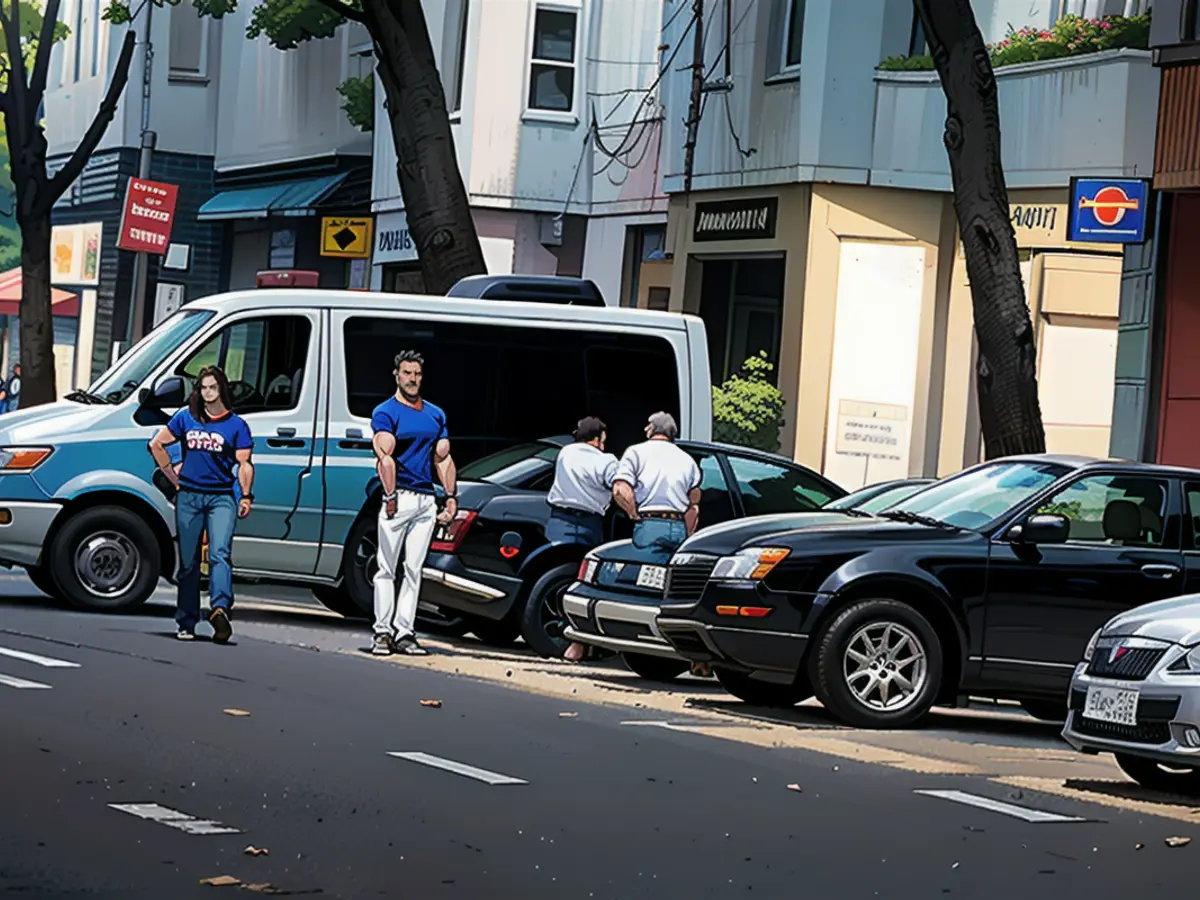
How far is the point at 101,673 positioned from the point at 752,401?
54.5 feet

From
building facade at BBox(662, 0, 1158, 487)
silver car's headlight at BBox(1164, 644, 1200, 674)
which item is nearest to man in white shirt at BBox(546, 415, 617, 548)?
silver car's headlight at BBox(1164, 644, 1200, 674)

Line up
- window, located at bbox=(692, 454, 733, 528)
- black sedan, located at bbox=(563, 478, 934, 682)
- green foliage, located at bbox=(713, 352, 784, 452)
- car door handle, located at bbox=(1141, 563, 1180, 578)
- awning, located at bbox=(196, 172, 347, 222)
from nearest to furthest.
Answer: car door handle, located at bbox=(1141, 563, 1180, 578), black sedan, located at bbox=(563, 478, 934, 682), window, located at bbox=(692, 454, 733, 528), green foliage, located at bbox=(713, 352, 784, 452), awning, located at bbox=(196, 172, 347, 222)

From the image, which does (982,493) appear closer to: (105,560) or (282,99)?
(105,560)

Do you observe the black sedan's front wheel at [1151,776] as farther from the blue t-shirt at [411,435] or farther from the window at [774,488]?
the blue t-shirt at [411,435]

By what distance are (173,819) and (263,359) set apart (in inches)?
397

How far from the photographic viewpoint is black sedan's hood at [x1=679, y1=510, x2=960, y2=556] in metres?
Result: 14.5

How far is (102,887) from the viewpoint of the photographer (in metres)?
7.77

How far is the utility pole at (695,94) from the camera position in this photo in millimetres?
32487

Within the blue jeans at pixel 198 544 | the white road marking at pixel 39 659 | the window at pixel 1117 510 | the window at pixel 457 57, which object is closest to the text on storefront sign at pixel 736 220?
the window at pixel 457 57

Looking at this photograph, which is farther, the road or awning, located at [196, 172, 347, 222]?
awning, located at [196, 172, 347, 222]

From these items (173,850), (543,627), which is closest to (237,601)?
(543,627)

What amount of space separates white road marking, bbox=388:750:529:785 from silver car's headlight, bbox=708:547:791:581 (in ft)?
11.1

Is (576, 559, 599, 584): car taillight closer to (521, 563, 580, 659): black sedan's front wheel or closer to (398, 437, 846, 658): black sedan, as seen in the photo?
(521, 563, 580, 659): black sedan's front wheel

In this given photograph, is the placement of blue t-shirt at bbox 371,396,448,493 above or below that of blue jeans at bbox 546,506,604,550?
above
